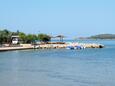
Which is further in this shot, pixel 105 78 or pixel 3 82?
pixel 105 78

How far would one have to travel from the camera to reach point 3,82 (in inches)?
1167

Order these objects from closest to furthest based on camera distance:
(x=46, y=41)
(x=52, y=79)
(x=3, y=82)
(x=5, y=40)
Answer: (x=3, y=82)
(x=52, y=79)
(x=5, y=40)
(x=46, y=41)

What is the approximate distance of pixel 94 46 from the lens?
12256cm

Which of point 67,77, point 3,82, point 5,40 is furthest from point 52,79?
point 5,40

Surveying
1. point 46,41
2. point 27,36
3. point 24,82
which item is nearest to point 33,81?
point 24,82

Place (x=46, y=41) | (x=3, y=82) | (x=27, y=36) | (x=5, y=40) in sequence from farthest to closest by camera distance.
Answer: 1. (x=46, y=41)
2. (x=27, y=36)
3. (x=5, y=40)
4. (x=3, y=82)

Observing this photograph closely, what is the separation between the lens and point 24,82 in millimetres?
29688

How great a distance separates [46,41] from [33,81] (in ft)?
367

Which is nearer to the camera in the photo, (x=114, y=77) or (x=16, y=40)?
(x=114, y=77)

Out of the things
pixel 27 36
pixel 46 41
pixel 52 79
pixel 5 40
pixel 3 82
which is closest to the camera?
pixel 3 82

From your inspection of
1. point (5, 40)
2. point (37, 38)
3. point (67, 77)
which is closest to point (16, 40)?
point (5, 40)

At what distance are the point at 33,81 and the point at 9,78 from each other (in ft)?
9.50

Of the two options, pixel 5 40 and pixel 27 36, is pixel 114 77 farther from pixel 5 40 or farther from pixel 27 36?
pixel 27 36

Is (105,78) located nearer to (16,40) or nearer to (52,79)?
(52,79)
